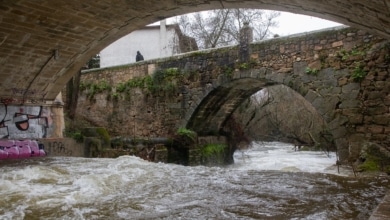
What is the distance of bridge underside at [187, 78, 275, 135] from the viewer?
1094 cm

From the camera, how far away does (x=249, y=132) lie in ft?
57.8

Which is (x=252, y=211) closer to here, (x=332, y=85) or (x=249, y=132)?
(x=332, y=85)

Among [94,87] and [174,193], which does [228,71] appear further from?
[174,193]

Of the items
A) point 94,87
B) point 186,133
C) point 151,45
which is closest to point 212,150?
point 186,133

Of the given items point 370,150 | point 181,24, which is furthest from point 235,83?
point 181,24

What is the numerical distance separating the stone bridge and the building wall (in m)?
7.10

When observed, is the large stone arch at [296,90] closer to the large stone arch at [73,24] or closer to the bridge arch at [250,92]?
the bridge arch at [250,92]

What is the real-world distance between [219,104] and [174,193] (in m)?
7.61

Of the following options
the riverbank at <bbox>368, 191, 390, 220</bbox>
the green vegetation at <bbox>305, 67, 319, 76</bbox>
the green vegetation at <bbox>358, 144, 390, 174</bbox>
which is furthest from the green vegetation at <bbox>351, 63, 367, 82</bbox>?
the riverbank at <bbox>368, 191, 390, 220</bbox>

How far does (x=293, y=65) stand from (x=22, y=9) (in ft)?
21.4

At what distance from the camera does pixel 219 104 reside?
465 inches

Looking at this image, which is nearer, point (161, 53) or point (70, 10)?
point (70, 10)

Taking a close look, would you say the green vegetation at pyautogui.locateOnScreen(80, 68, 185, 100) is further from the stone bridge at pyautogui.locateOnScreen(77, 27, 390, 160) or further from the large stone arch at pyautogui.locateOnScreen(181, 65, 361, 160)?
the large stone arch at pyautogui.locateOnScreen(181, 65, 361, 160)

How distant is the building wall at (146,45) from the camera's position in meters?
20.6
